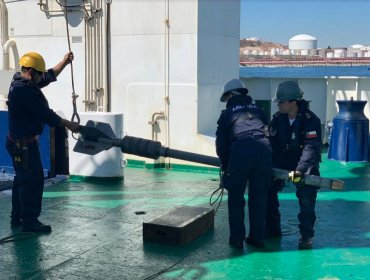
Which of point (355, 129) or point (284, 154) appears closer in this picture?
point (284, 154)

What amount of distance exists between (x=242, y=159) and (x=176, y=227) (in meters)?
0.91

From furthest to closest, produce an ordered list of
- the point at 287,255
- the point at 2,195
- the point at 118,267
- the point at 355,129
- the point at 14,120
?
the point at 355,129 → the point at 2,195 → the point at 14,120 → the point at 287,255 → the point at 118,267

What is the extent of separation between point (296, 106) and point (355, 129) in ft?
17.1

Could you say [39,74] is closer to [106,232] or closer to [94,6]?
[106,232]

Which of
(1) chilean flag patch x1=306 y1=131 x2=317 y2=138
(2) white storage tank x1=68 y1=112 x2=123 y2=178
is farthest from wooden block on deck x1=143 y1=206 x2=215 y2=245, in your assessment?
(2) white storage tank x1=68 y1=112 x2=123 y2=178

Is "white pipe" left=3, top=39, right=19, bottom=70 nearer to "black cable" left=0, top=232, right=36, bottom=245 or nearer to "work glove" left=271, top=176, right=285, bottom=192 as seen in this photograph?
"black cable" left=0, top=232, right=36, bottom=245

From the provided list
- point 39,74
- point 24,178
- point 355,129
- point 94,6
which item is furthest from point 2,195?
point 355,129

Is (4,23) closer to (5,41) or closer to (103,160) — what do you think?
(5,41)

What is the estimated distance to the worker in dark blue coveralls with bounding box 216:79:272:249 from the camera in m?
4.94

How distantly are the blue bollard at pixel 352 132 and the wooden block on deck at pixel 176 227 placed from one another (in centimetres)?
513

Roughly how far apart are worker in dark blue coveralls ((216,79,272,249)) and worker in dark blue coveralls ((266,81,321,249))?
0.68ft

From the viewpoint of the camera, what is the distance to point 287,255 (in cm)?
497

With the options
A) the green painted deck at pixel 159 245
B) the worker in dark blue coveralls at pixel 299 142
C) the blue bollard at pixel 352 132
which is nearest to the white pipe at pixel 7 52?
the green painted deck at pixel 159 245

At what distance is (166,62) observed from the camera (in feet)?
31.3
